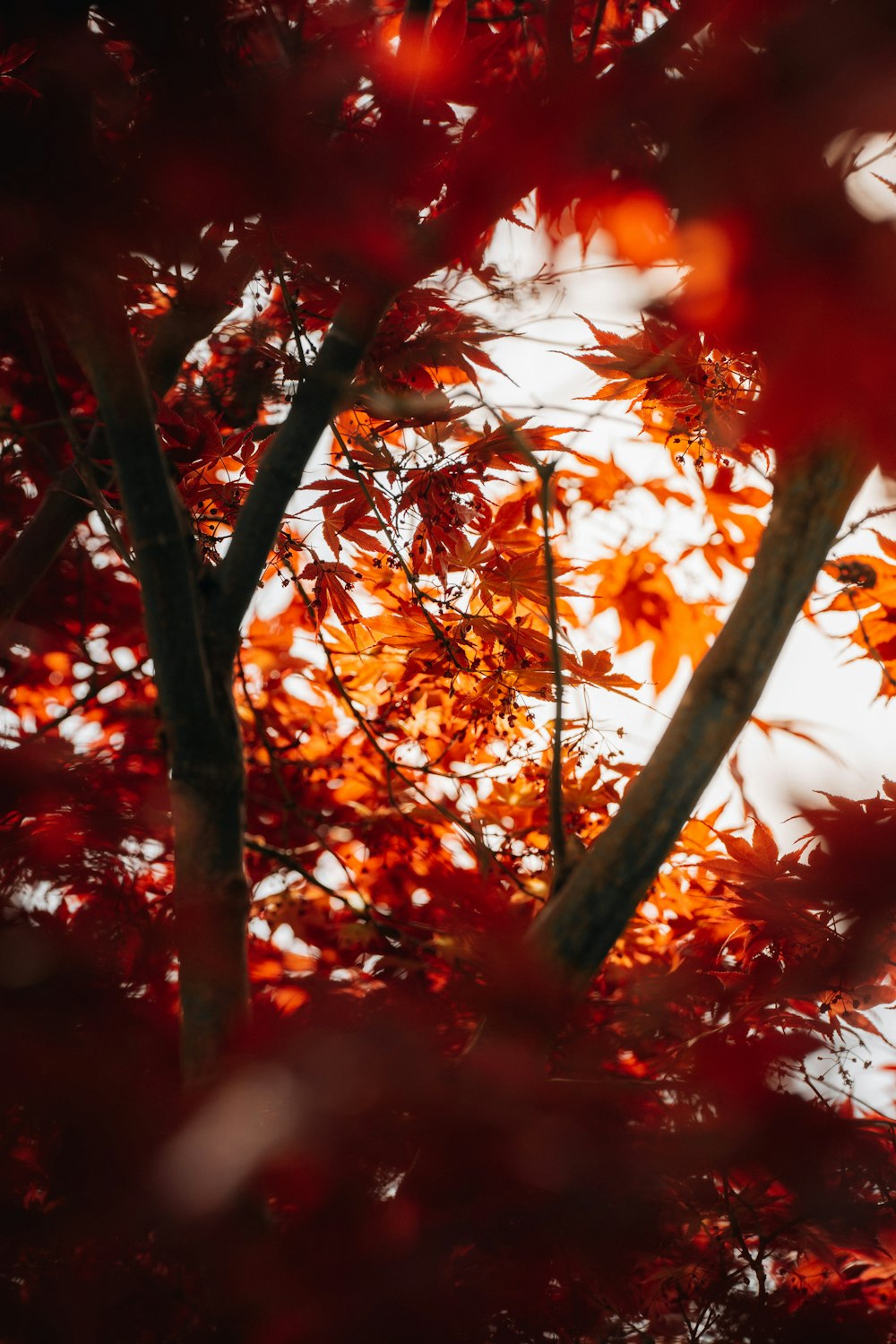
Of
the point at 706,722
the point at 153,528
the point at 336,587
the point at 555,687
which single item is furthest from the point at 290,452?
the point at 706,722

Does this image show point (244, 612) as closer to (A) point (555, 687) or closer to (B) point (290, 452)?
(B) point (290, 452)

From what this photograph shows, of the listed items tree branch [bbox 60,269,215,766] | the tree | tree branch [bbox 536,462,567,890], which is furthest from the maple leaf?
tree branch [bbox 536,462,567,890]

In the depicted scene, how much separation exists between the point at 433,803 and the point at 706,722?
0.42 metres

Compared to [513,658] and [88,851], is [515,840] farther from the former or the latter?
[88,851]

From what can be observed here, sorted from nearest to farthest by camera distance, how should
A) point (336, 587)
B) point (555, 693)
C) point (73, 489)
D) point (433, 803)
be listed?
point (555, 693)
point (433, 803)
point (336, 587)
point (73, 489)

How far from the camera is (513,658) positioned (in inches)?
54.0

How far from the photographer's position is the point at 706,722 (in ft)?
3.27

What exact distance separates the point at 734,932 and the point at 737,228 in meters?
0.94

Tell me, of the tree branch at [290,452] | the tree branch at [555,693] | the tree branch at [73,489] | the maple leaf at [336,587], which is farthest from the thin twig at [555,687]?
the tree branch at [73,489]

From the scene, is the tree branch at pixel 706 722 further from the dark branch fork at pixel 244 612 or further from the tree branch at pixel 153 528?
the tree branch at pixel 153 528

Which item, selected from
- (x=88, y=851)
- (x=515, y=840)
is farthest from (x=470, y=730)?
(x=88, y=851)

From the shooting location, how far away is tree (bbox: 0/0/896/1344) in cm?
73

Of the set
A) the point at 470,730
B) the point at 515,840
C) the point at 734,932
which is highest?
the point at 470,730

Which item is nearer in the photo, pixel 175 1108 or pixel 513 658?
pixel 175 1108
